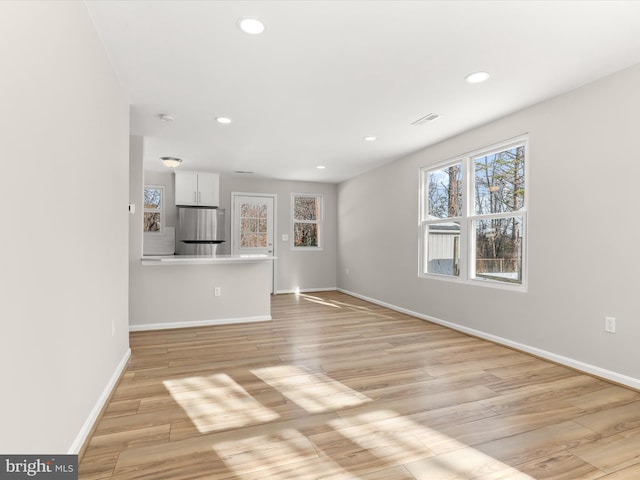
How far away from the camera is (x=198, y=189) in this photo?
640 cm

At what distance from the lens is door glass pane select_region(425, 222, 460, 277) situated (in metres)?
4.33

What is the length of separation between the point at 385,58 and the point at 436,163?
2391mm

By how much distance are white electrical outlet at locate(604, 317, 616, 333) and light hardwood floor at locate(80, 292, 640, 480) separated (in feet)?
1.40

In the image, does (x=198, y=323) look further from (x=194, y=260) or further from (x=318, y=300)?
(x=318, y=300)

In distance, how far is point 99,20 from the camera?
2.00 m

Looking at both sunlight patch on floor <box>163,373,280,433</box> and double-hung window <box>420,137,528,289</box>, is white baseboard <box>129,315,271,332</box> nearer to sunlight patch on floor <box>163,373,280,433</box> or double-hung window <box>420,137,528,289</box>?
sunlight patch on floor <box>163,373,280,433</box>

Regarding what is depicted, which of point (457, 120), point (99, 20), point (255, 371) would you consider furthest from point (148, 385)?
point (457, 120)

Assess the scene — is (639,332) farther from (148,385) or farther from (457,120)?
(148,385)

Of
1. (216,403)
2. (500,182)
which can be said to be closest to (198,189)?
(216,403)

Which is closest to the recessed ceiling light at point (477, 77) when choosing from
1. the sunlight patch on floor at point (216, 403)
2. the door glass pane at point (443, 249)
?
the door glass pane at point (443, 249)

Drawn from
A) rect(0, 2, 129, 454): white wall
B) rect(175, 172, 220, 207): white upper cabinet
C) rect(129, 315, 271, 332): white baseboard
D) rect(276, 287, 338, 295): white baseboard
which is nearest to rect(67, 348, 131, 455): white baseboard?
rect(0, 2, 129, 454): white wall
